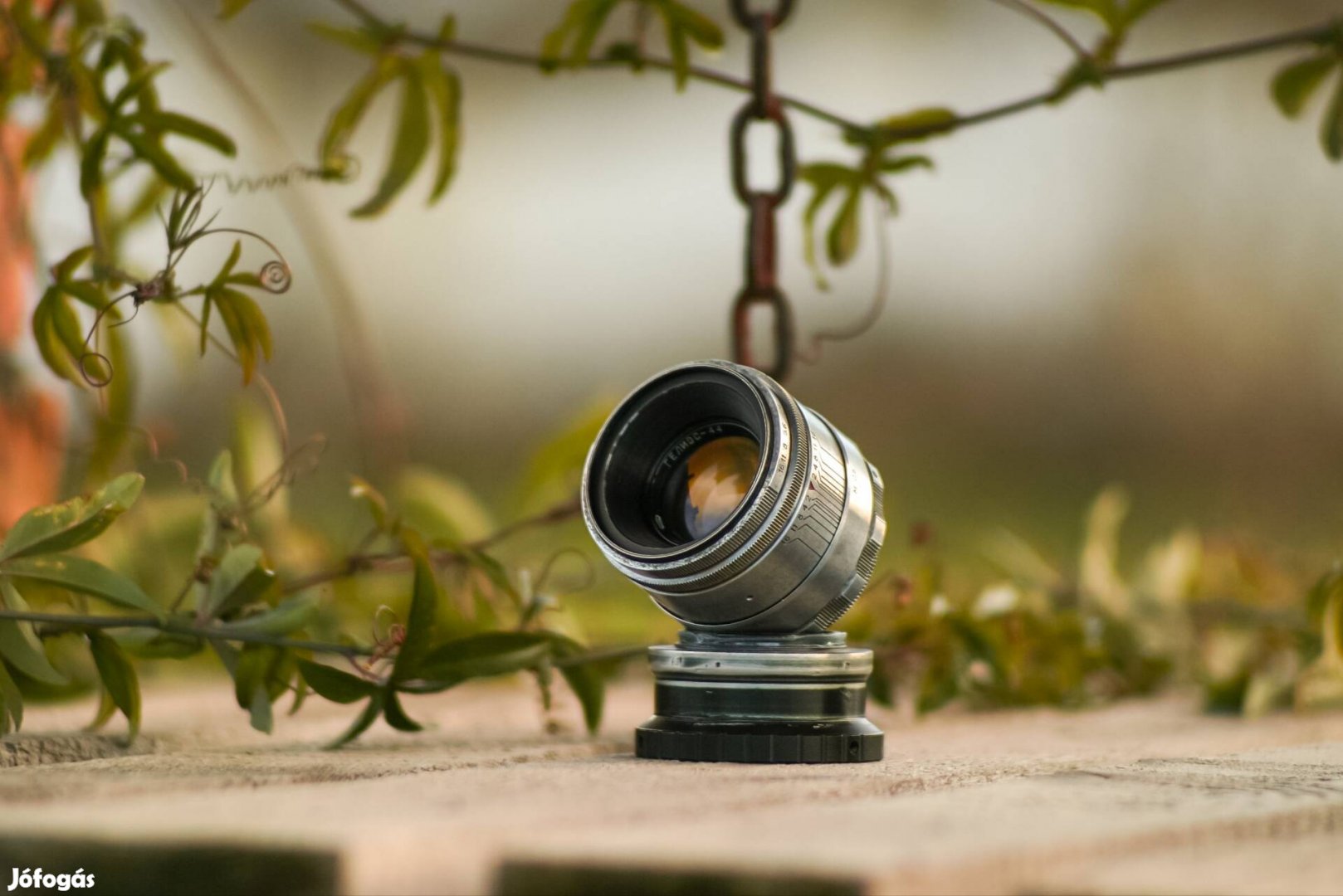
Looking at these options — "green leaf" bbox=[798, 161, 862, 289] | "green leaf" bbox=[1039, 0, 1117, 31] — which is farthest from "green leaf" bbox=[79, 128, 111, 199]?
"green leaf" bbox=[1039, 0, 1117, 31]

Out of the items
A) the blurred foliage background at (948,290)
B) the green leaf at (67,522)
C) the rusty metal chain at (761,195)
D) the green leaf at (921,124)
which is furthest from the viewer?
the blurred foliage background at (948,290)

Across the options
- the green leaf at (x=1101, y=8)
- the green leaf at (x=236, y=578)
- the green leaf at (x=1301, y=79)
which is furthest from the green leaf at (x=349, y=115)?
the green leaf at (x=1301, y=79)

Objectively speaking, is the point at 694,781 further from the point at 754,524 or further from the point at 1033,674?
the point at 1033,674

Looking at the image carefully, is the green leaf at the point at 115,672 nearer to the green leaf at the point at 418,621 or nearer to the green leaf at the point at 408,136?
the green leaf at the point at 418,621

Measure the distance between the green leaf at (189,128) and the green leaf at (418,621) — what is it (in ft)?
0.96

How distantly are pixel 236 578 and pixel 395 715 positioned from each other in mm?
112

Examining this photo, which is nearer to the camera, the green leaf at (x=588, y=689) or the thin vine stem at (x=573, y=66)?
the green leaf at (x=588, y=689)

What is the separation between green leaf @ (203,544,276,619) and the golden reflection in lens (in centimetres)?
23

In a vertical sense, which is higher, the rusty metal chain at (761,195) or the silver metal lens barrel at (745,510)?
the rusty metal chain at (761,195)

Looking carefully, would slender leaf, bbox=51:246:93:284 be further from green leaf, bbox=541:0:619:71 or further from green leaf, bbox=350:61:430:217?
green leaf, bbox=541:0:619:71

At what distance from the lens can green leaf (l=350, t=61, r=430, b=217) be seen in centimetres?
104

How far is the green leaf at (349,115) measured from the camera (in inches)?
40.5

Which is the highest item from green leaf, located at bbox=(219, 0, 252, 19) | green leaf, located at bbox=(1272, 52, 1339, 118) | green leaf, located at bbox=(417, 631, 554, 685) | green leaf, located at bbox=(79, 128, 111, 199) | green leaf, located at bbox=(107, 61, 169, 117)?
green leaf, located at bbox=(219, 0, 252, 19)

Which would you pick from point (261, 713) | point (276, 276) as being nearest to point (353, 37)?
point (276, 276)
